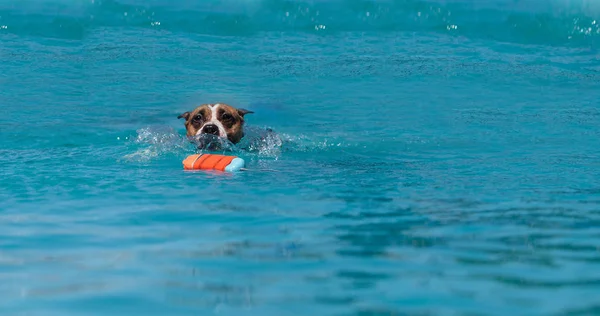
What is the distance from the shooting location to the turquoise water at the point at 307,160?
5.39 metres

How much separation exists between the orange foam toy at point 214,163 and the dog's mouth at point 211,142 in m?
1.71

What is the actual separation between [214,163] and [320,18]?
12069mm

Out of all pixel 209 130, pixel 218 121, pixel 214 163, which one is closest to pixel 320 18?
pixel 218 121

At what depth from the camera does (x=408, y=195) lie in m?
8.45

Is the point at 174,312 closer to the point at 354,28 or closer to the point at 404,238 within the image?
the point at 404,238

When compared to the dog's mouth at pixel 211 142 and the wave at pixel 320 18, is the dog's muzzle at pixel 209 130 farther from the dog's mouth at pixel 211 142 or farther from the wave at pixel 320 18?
the wave at pixel 320 18

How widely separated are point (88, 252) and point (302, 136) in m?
6.62

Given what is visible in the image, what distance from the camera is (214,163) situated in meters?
9.72

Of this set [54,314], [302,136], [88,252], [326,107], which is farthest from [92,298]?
[326,107]

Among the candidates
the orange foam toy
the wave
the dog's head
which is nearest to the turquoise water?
the wave

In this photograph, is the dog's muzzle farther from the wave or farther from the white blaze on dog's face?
the wave

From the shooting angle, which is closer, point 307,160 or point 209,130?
point 307,160

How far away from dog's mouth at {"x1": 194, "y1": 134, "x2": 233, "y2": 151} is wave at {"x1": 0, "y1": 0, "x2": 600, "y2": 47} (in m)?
8.84

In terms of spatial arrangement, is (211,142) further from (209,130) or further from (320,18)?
(320,18)
